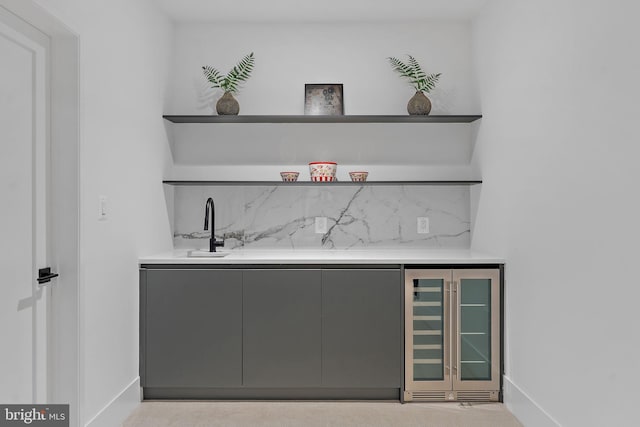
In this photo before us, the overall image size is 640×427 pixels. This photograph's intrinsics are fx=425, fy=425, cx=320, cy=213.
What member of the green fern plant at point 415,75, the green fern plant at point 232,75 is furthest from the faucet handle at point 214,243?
the green fern plant at point 415,75

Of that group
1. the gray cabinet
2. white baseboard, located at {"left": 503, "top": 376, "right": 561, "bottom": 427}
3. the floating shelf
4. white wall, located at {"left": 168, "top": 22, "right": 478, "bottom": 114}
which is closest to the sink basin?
the gray cabinet

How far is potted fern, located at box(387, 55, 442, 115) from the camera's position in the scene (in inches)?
123

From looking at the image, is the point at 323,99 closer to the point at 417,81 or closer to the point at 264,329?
the point at 417,81

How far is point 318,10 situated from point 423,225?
177 cm

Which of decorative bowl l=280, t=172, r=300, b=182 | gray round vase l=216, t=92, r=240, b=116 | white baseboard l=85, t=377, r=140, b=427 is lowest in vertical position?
white baseboard l=85, t=377, r=140, b=427

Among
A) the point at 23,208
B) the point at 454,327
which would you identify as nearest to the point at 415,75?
the point at 454,327

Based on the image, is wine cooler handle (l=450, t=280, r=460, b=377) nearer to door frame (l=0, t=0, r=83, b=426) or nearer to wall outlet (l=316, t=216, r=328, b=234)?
wall outlet (l=316, t=216, r=328, b=234)

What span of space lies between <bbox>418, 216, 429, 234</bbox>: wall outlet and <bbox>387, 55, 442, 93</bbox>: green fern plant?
965mm

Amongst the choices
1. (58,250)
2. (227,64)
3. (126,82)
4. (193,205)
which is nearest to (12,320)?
(58,250)

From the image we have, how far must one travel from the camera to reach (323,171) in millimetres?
3117

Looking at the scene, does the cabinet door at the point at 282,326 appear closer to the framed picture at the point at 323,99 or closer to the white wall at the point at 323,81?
the white wall at the point at 323,81

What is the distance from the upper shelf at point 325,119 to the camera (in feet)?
10.1

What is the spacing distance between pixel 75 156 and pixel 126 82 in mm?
709

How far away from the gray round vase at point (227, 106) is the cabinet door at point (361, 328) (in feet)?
4.56
